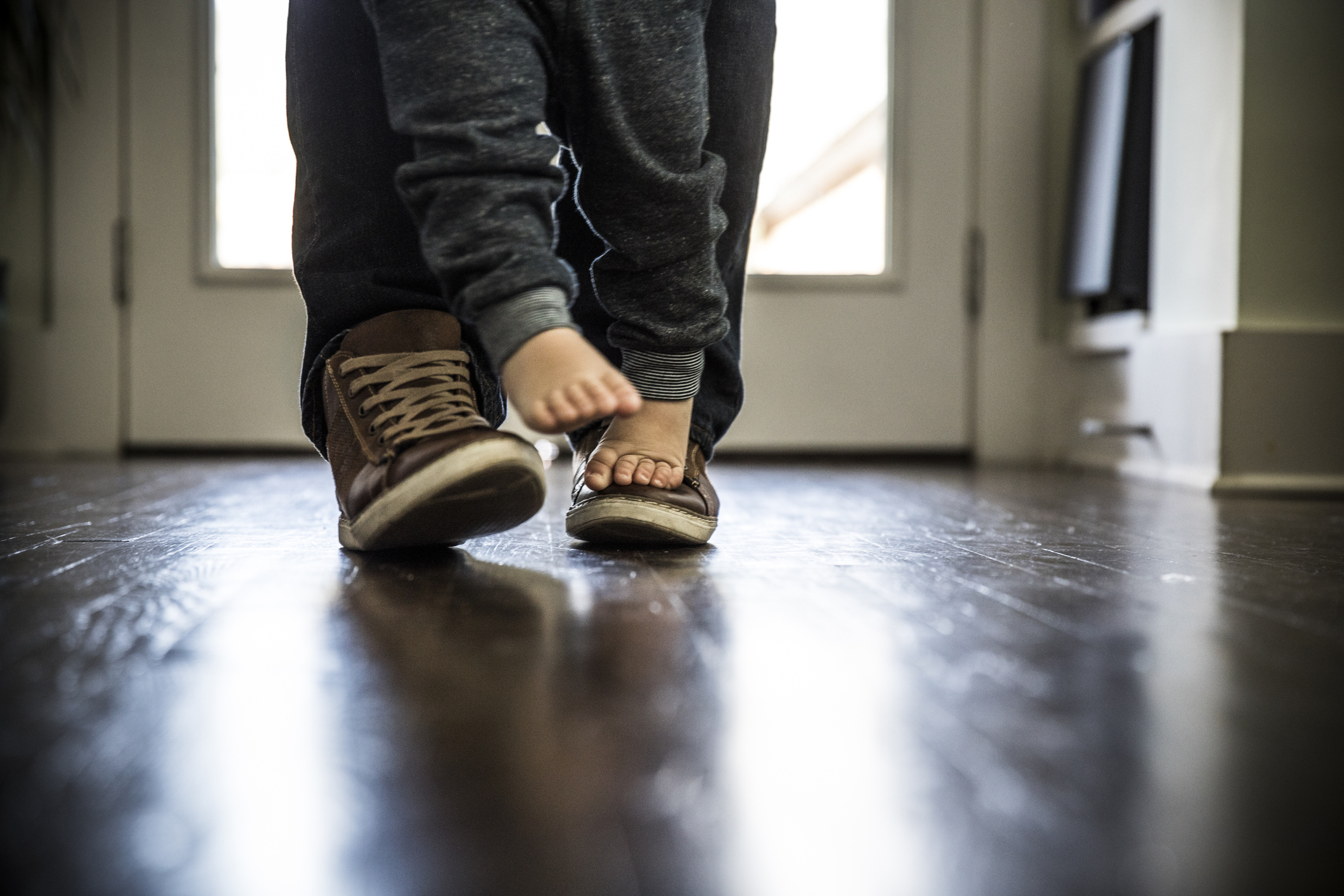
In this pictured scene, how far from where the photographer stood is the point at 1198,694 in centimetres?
41

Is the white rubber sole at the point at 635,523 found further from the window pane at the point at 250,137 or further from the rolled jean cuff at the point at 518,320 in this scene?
the window pane at the point at 250,137

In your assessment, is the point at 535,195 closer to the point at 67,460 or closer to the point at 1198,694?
the point at 1198,694

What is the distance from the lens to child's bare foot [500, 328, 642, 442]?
2.06 ft

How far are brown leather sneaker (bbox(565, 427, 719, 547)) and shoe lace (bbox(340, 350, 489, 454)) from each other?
0.37ft

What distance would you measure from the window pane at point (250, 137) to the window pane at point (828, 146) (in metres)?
0.88

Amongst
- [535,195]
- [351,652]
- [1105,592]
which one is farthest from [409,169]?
[1105,592]

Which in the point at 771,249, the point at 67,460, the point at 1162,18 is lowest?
the point at 67,460

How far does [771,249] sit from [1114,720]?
1713 millimetres

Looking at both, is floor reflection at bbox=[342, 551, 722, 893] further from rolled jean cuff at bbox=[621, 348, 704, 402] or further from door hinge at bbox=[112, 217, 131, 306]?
door hinge at bbox=[112, 217, 131, 306]

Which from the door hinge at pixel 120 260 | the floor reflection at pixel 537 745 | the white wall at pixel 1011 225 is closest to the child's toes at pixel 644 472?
the floor reflection at pixel 537 745

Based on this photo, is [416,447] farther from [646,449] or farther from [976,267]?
[976,267]

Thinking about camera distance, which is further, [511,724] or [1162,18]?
[1162,18]

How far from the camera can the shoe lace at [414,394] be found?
695 mm

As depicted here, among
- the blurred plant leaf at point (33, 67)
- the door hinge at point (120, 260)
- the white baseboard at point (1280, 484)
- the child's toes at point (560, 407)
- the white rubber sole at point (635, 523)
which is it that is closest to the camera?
the child's toes at point (560, 407)
